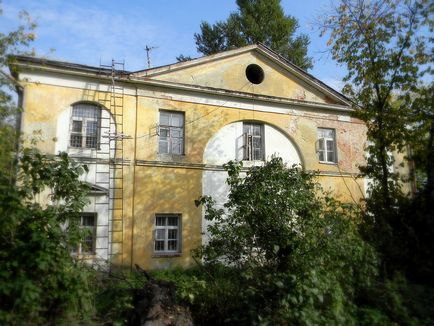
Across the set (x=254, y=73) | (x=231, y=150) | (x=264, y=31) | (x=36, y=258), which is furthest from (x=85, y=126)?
(x=264, y=31)

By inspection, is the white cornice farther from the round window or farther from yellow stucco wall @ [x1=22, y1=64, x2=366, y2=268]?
the round window

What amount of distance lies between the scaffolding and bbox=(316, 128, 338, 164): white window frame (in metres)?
8.74

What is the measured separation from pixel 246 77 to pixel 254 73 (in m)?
0.78

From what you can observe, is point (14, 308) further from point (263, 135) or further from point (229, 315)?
point (263, 135)

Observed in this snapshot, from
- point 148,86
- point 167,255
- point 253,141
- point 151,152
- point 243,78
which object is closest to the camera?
point 167,255

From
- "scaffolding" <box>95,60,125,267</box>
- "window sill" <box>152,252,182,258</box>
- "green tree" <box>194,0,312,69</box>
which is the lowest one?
"window sill" <box>152,252,182,258</box>

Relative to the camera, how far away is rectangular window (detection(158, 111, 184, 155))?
14.8 meters

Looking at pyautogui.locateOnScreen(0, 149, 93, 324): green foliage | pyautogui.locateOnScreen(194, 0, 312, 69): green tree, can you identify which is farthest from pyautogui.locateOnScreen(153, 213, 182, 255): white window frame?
pyautogui.locateOnScreen(194, 0, 312, 69): green tree

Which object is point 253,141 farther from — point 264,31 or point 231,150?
point 264,31

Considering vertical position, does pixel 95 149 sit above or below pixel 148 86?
below

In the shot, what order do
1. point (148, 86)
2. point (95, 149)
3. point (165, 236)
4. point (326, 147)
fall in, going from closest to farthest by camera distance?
point (95, 149) < point (165, 236) < point (148, 86) < point (326, 147)

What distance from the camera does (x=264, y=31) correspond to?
28297 mm

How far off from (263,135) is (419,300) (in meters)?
9.83

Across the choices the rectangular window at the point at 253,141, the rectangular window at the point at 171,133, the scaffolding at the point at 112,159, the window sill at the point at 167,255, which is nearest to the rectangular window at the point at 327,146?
the rectangular window at the point at 253,141
